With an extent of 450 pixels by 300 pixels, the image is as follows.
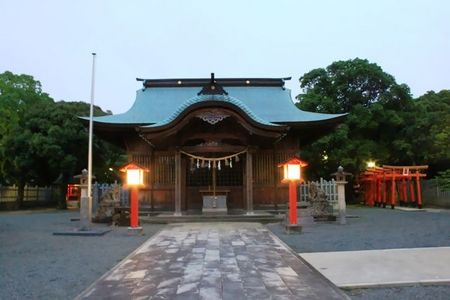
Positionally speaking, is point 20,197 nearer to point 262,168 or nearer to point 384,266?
point 262,168

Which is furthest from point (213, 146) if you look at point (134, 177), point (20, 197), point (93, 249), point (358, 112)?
point (20, 197)

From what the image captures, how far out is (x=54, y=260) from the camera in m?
7.77

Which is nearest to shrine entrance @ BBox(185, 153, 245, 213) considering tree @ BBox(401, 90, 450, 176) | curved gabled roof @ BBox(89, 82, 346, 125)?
curved gabled roof @ BBox(89, 82, 346, 125)

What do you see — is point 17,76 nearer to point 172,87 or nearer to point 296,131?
point 172,87

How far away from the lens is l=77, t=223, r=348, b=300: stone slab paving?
5078mm

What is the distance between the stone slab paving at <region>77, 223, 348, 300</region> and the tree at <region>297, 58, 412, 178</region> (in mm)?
17932

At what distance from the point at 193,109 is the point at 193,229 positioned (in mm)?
4959

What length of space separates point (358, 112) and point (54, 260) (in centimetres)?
2333

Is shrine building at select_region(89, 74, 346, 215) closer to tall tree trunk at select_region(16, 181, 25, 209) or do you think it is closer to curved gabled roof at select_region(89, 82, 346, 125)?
curved gabled roof at select_region(89, 82, 346, 125)

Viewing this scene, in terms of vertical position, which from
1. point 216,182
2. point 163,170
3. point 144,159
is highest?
point 144,159

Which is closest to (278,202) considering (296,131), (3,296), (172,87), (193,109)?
(296,131)

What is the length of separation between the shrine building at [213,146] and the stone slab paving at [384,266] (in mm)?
8623

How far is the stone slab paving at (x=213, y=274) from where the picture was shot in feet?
16.7

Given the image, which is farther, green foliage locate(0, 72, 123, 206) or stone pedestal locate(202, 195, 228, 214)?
green foliage locate(0, 72, 123, 206)
